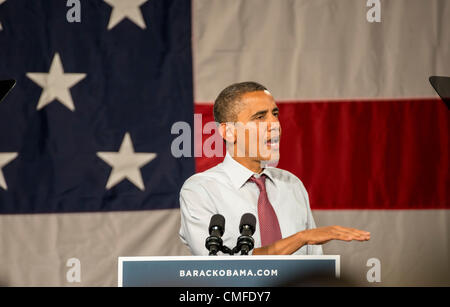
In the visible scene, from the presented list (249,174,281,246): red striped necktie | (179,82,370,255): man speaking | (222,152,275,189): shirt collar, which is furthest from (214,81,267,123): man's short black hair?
(249,174,281,246): red striped necktie

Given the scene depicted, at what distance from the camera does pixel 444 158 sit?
6.50 feet

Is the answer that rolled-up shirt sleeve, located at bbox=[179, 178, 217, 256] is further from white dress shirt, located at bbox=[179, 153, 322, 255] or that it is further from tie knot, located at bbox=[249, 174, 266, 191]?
tie knot, located at bbox=[249, 174, 266, 191]

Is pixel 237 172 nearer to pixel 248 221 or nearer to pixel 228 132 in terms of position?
pixel 228 132

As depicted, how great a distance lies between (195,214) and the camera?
1.91m

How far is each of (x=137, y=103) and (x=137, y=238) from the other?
0.57 meters

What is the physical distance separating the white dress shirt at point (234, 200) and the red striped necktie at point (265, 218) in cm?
1

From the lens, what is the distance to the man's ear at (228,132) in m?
1.87

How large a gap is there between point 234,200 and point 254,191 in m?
0.09

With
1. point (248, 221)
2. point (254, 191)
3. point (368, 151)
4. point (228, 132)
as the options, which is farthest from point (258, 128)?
point (248, 221)
